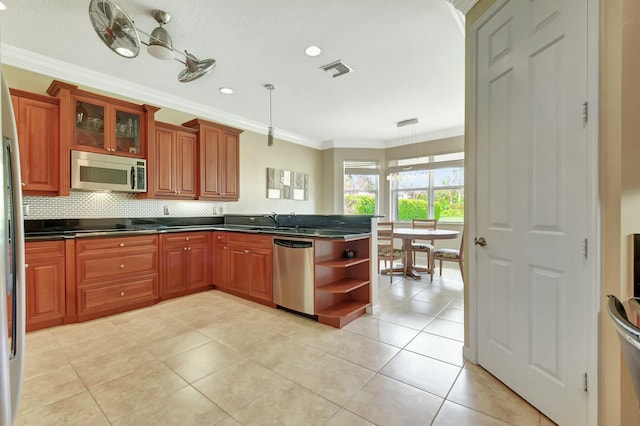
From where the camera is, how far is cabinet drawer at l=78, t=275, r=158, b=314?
284 cm

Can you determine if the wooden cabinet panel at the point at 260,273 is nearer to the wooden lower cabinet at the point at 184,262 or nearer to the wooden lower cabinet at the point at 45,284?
the wooden lower cabinet at the point at 184,262

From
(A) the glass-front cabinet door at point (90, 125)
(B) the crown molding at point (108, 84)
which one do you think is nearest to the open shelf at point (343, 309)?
(A) the glass-front cabinet door at point (90, 125)

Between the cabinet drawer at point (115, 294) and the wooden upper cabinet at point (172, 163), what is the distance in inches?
44.3

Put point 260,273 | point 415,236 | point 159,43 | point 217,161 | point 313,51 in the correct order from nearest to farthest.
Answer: point 159,43
point 313,51
point 260,273
point 415,236
point 217,161

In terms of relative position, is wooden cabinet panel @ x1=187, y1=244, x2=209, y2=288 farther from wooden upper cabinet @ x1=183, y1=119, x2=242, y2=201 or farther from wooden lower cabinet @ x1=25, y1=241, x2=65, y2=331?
wooden lower cabinet @ x1=25, y1=241, x2=65, y2=331

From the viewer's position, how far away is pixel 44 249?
2605 millimetres

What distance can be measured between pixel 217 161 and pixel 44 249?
227cm

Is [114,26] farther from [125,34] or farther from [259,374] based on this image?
[259,374]

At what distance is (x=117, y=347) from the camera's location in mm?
2295

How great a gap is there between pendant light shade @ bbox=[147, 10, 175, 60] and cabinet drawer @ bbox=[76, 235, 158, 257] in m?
2.00

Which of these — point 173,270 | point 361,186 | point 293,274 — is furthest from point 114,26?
point 361,186

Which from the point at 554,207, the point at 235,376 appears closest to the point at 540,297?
the point at 554,207

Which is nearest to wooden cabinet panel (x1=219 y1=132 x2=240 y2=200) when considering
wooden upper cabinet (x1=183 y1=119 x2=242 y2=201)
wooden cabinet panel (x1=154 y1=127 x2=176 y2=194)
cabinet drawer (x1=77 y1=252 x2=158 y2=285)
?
wooden upper cabinet (x1=183 y1=119 x2=242 y2=201)

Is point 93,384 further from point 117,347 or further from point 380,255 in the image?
point 380,255
